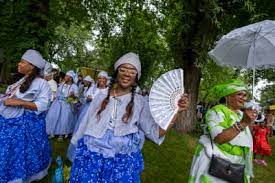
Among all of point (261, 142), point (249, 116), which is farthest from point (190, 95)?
point (249, 116)

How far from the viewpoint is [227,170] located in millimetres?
3547

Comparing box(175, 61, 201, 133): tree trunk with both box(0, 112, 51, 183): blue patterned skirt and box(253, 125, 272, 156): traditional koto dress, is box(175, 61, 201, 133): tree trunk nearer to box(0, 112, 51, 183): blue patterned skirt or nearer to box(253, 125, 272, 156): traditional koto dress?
box(253, 125, 272, 156): traditional koto dress

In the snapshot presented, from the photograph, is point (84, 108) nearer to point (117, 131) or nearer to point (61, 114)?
point (61, 114)

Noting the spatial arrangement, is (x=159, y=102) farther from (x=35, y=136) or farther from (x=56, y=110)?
(x=56, y=110)

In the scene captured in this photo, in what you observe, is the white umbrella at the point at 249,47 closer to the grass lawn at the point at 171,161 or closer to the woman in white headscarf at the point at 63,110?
the grass lawn at the point at 171,161

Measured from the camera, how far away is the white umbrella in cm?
450

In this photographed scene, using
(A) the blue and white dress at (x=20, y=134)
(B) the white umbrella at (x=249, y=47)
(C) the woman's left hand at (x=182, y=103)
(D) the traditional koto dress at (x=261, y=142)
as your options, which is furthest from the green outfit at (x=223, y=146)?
(D) the traditional koto dress at (x=261, y=142)

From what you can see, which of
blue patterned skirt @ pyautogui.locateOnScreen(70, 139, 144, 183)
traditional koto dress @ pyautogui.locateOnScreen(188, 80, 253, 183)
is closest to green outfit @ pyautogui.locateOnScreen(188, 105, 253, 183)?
traditional koto dress @ pyautogui.locateOnScreen(188, 80, 253, 183)

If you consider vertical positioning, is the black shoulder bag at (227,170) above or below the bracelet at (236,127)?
below

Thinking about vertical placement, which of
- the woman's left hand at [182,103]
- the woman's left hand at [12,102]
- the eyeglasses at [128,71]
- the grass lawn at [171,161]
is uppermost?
the eyeglasses at [128,71]

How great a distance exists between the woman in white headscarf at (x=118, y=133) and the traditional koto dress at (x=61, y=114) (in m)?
5.85

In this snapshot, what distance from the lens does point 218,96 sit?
3.83 m

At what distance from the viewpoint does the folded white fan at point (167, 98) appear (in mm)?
3055

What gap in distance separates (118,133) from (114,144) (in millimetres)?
96
